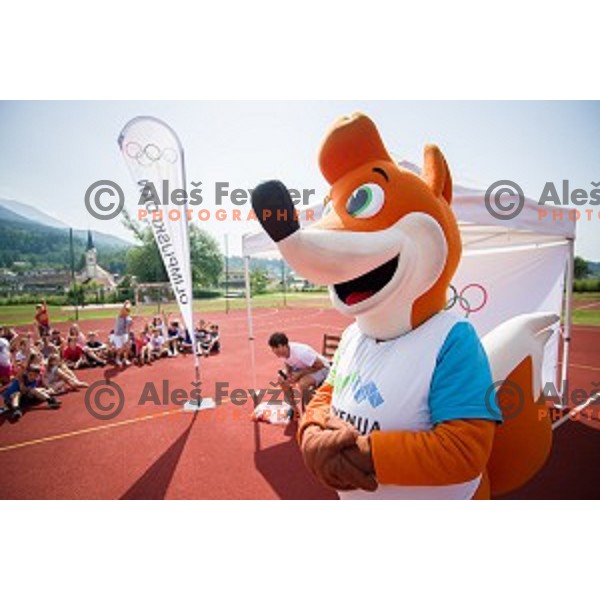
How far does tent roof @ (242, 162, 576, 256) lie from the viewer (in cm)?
296

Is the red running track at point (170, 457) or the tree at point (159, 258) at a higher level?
the tree at point (159, 258)

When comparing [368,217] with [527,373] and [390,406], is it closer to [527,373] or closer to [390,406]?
[390,406]

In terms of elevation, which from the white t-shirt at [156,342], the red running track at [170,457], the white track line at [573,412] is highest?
the white t-shirt at [156,342]

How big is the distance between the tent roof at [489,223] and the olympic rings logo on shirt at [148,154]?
1.30 m

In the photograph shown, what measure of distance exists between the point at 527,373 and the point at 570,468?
7.15ft

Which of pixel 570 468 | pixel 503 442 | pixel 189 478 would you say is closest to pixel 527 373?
pixel 503 442

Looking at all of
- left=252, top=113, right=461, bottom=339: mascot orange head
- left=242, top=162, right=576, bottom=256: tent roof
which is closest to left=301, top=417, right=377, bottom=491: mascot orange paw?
left=252, top=113, right=461, bottom=339: mascot orange head

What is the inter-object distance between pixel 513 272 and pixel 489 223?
1911mm

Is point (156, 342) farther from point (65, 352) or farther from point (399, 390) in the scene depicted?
point (399, 390)

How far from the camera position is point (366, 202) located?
4.85ft

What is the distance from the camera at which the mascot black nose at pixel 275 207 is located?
4.28 ft

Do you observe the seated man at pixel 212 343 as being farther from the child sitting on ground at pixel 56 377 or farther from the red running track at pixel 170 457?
the red running track at pixel 170 457

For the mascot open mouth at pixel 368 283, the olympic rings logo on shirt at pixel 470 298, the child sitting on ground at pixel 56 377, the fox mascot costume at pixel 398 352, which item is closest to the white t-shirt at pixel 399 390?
the fox mascot costume at pixel 398 352

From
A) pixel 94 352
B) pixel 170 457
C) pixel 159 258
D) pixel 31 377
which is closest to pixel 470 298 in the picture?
pixel 170 457
